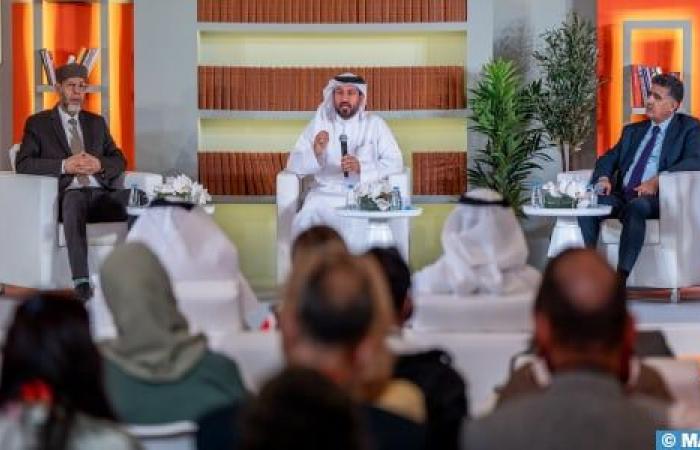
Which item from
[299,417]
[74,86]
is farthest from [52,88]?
[299,417]

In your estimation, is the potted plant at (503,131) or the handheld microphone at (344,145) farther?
the potted plant at (503,131)

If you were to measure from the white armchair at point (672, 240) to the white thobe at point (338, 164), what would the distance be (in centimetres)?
161

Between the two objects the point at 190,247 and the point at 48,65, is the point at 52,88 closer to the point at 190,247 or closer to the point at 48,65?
the point at 48,65

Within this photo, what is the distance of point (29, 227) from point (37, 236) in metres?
0.08

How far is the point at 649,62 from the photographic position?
9664 millimetres

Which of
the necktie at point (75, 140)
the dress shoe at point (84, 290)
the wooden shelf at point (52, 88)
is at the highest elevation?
the wooden shelf at point (52, 88)

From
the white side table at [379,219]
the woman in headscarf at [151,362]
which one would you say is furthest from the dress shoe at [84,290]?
the woman in headscarf at [151,362]

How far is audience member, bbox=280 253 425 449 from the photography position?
2266 millimetres

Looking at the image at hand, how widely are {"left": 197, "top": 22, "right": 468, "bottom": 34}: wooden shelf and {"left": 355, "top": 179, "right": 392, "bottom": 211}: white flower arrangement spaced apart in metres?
1.77

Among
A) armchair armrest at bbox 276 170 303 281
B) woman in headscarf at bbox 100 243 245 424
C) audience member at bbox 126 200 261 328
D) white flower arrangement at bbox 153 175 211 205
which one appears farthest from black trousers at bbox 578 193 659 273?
woman in headscarf at bbox 100 243 245 424

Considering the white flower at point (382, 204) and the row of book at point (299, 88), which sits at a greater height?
the row of book at point (299, 88)

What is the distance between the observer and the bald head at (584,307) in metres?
2.38

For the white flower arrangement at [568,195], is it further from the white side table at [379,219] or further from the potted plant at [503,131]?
the potted plant at [503,131]

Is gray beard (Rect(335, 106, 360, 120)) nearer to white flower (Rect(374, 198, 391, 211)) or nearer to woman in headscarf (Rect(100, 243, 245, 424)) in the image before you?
white flower (Rect(374, 198, 391, 211))
